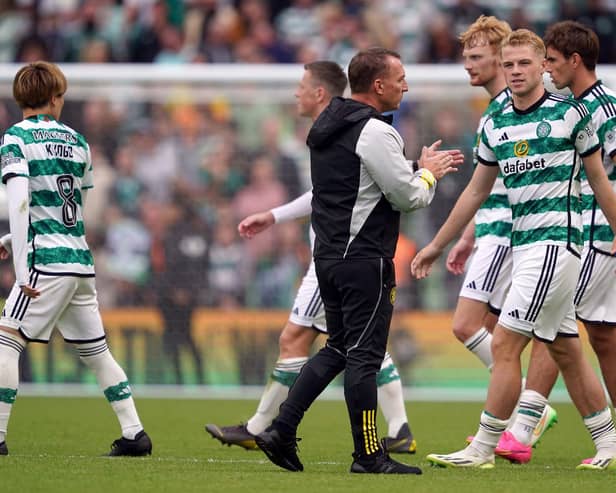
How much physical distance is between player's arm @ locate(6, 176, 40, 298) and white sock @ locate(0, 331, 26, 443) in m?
0.42

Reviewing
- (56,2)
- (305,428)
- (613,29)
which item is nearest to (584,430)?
(305,428)

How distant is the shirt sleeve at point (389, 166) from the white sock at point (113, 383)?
2094 millimetres

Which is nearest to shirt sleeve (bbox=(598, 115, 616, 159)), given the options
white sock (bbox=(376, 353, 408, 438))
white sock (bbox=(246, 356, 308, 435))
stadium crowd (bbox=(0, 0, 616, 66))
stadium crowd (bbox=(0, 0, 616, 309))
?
white sock (bbox=(376, 353, 408, 438))

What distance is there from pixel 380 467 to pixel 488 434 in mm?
752

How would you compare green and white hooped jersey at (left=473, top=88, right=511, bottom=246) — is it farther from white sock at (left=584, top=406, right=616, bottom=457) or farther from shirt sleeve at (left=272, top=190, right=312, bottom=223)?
white sock at (left=584, top=406, right=616, bottom=457)

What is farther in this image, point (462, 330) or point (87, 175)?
point (462, 330)

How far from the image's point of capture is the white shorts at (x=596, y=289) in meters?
7.43

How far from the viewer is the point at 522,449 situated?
742cm

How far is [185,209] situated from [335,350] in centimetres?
699

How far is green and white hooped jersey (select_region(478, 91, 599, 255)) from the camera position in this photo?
6672mm

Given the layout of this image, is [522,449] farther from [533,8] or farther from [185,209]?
[533,8]

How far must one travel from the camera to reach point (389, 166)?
20.5 ft

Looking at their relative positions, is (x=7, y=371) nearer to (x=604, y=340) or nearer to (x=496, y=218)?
(x=496, y=218)

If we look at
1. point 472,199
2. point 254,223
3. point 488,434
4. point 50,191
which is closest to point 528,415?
point 488,434
